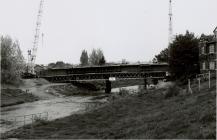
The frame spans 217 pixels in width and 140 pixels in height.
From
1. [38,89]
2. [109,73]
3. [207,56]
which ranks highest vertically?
[207,56]

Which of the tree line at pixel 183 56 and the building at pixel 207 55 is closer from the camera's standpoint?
the building at pixel 207 55

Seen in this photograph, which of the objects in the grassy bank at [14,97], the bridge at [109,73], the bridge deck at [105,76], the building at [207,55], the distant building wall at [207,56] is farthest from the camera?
the bridge deck at [105,76]

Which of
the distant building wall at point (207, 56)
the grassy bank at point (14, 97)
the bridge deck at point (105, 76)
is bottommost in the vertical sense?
the grassy bank at point (14, 97)

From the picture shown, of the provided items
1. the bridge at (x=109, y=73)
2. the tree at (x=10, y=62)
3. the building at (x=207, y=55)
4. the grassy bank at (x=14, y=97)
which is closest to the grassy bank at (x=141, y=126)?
the building at (x=207, y=55)

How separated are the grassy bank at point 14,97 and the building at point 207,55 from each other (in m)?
38.6

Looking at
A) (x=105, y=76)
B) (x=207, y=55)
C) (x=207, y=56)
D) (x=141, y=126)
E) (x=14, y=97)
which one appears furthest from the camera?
(x=105, y=76)

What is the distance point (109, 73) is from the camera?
132m

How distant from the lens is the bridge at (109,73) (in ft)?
426

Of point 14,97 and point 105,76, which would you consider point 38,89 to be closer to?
point 14,97

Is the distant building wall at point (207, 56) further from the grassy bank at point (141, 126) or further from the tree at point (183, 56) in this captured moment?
the grassy bank at point (141, 126)

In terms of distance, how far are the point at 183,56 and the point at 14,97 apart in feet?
127

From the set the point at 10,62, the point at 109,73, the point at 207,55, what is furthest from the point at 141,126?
the point at 109,73

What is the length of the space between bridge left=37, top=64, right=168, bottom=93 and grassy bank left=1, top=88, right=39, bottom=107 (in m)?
33.9

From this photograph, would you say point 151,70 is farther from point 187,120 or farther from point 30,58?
point 187,120
